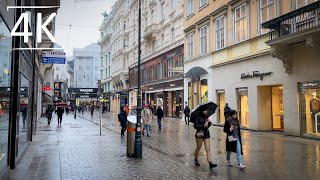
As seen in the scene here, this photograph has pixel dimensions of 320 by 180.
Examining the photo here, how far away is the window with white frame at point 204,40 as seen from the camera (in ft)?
98.1

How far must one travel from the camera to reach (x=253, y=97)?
22.2m

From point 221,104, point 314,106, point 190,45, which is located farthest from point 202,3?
point 314,106

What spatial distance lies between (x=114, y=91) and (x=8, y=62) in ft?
225

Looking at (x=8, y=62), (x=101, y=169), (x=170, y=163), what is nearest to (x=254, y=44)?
(x=170, y=163)

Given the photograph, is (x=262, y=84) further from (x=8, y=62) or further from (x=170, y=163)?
(x=8, y=62)

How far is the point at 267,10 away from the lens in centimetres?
2081

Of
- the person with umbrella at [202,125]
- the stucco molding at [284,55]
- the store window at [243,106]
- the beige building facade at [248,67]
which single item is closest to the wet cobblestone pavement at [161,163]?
the person with umbrella at [202,125]

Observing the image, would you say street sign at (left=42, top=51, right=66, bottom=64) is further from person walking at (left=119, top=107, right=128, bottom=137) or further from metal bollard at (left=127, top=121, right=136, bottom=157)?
metal bollard at (left=127, top=121, right=136, bottom=157)

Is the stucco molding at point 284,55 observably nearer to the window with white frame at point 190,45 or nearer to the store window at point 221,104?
the store window at point 221,104

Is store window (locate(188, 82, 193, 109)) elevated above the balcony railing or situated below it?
below

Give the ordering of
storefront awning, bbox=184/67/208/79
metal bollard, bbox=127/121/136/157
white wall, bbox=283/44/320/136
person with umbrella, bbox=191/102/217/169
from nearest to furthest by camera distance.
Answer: person with umbrella, bbox=191/102/217/169 → metal bollard, bbox=127/121/136/157 → white wall, bbox=283/44/320/136 → storefront awning, bbox=184/67/208/79

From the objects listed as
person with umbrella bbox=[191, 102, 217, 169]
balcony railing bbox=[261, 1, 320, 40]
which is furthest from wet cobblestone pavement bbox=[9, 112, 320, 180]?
balcony railing bbox=[261, 1, 320, 40]

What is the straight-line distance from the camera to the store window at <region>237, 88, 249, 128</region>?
23319 mm

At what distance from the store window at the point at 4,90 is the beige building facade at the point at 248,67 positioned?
13.7 metres
